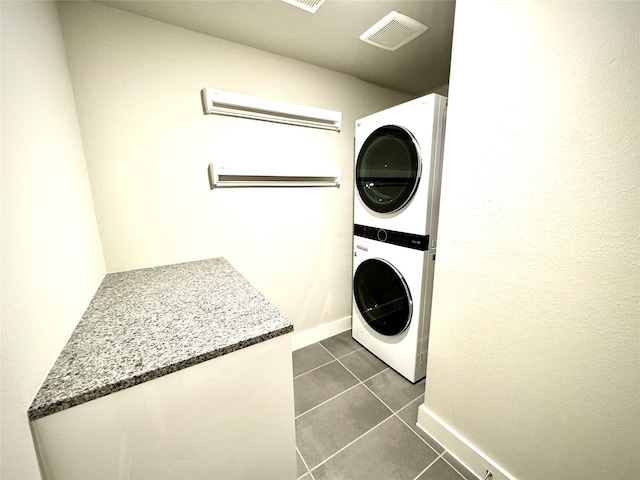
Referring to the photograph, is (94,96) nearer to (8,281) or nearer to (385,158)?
(8,281)

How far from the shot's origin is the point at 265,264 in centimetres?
183

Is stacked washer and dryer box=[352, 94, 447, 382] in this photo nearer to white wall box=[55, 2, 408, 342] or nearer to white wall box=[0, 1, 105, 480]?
white wall box=[55, 2, 408, 342]

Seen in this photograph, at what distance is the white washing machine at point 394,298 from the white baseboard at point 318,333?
10.9 inches

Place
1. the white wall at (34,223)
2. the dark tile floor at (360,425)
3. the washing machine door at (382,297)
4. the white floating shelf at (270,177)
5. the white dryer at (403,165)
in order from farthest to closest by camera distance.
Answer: the washing machine door at (382,297)
the white floating shelf at (270,177)
the white dryer at (403,165)
the dark tile floor at (360,425)
the white wall at (34,223)

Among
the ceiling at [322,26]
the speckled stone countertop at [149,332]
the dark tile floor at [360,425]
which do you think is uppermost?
the ceiling at [322,26]

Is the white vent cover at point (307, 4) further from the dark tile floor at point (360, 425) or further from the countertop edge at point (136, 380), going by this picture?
the dark tile floor at point (360, 425)

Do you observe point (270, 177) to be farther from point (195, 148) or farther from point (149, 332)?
point (149, 332)

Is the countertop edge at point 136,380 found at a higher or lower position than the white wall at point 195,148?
lower

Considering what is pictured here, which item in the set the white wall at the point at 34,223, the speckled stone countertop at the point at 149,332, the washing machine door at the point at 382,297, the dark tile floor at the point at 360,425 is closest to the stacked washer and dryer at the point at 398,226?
the washing machine door at the point at 382,297

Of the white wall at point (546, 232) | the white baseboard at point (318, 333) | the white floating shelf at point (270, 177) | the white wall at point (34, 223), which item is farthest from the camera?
the white baseboard at point (318, 333)

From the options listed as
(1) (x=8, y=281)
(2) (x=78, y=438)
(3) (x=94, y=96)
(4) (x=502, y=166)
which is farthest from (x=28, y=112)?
(4) (x=502, y=166)

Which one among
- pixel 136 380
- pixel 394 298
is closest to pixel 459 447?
pixel 394 298

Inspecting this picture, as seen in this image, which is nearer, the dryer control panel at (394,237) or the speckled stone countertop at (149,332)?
the speckled stone countertop at (149,332)

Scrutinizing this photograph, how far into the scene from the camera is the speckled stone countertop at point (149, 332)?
590 mm
